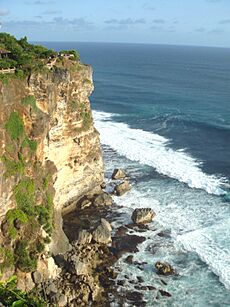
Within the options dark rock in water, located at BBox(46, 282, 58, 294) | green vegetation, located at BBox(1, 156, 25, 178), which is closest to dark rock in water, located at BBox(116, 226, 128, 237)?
dark rock in water, located at BBox(46, 282, 58, 294)

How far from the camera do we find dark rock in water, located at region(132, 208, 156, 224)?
41.1 m

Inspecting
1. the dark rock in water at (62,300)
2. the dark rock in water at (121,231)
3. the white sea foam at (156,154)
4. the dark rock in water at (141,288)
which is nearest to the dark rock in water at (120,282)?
the dark rock in water at (141,288)

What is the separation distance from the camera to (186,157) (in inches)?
2306

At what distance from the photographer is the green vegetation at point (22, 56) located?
32938 mm

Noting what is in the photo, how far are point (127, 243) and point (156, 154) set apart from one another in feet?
76.7

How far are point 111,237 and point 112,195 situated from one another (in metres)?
9.56

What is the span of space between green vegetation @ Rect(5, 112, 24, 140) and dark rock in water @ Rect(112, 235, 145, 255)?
13.4 m

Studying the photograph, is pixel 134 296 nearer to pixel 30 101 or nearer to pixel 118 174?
pixel 30 101

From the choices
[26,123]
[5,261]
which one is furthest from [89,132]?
[5,261]

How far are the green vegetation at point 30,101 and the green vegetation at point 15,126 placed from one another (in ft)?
4.34

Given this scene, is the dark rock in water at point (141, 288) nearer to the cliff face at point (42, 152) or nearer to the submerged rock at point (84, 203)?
the cliff face at point (42, 152)

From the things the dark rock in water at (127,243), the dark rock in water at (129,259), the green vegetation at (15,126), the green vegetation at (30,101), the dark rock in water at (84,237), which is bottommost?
the dark rock in water at (129,259)

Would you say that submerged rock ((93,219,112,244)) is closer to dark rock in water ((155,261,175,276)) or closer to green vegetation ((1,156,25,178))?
dark rock in water ((155,261,175,276))

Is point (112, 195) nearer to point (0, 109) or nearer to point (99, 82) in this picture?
point (0, 109)
